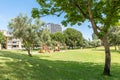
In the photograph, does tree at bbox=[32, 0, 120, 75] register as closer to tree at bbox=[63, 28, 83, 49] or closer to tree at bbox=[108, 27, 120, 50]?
tree at bbox=[108, 27, 120, 50]

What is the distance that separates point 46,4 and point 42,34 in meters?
18.5

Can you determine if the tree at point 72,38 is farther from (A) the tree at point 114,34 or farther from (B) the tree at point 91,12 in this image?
(B) the tree at point 91,12

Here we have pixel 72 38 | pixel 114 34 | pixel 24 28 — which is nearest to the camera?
pixel 24 28

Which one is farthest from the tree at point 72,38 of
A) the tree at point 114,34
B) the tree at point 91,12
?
the tree at point 91,12

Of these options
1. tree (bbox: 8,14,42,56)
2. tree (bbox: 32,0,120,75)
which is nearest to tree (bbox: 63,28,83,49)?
tree (bbox: 8,14,42,56)

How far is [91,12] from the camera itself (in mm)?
13227

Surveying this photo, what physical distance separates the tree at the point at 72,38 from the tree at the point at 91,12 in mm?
76883

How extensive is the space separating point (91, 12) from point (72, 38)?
3179 inches

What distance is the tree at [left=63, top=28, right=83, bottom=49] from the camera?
304 feet

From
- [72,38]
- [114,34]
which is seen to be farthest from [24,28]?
[72,38]

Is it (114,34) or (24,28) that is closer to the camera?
(24,28)

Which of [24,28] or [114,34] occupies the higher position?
[24,28]

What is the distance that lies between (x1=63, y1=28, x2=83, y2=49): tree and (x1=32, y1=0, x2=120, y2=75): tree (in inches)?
3027

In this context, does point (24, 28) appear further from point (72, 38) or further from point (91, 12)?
point (72, 38)
